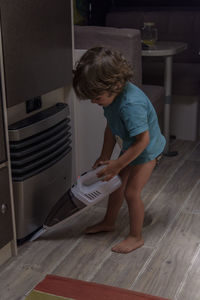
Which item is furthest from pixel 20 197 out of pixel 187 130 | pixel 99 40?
pixel 187 130

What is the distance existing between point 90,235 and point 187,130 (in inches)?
64.2

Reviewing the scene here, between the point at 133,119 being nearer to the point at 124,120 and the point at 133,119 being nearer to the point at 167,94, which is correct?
the point at 124,120

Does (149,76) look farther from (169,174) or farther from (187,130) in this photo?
(169,174)

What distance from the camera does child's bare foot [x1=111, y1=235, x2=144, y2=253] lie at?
6.21 feet

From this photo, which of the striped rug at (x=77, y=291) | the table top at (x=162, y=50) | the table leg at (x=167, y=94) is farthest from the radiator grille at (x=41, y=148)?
the table leg at (x=167, y=94)

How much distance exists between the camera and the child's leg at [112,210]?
2.02 metres

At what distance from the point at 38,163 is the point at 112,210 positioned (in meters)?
0.41

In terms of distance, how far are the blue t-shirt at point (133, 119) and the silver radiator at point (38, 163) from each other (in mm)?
295

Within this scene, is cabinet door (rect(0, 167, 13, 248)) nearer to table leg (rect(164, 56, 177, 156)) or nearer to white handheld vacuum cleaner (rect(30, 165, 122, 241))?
white handheld vacuum cleaner (rect(30, 165, 122, 241))

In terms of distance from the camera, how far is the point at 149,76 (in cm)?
346

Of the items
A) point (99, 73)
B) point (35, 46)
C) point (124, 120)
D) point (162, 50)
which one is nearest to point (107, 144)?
point (124, 120)

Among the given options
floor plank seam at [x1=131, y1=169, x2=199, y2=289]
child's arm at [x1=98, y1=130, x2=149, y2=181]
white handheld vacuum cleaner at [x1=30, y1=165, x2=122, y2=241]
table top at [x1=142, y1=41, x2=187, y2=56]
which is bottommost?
floor plank seam at [x1=131, y1=169, x2=199, y2=289]

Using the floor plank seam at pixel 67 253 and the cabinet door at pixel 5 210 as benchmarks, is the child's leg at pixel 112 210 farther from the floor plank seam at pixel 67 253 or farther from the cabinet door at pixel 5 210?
the cabinet door at pixel 5 210

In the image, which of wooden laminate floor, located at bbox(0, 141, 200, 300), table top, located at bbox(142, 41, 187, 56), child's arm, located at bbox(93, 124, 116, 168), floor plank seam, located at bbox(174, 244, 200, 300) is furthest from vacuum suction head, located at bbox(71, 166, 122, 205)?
table top, located at bbox(142, 41, 187, 56)
